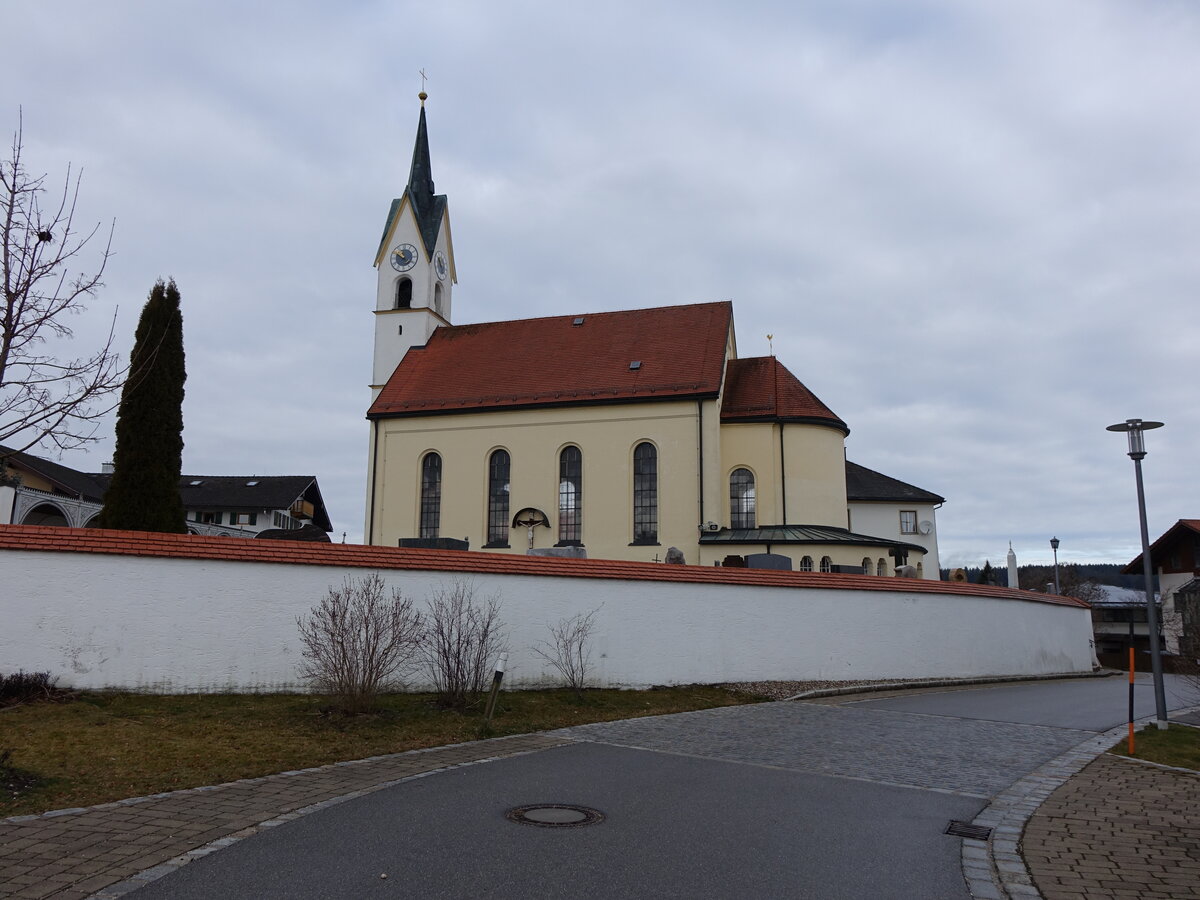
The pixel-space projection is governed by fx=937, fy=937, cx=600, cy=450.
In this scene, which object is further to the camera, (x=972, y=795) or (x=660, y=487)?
(x=660, y=487)

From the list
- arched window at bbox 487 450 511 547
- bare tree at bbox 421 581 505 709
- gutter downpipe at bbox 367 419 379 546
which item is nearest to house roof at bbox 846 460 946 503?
arched window at bbox 487 450 511 547

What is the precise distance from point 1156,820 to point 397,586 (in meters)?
10.3

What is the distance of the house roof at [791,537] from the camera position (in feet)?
93.1

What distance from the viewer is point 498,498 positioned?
33.8 m

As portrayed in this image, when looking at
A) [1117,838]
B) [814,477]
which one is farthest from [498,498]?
[1117,838]

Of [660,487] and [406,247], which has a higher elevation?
[406,247]

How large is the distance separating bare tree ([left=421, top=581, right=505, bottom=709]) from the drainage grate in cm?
725

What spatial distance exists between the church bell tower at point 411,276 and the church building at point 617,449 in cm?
204

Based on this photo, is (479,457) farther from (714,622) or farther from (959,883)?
(959,883)

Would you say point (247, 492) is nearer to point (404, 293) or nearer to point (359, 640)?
point (404, 293)

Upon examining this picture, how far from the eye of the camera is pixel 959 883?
616cm

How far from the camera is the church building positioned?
102ft

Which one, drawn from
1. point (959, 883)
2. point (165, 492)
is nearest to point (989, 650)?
point (959, 883)

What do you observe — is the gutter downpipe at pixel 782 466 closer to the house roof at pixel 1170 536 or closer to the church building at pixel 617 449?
the church building at pixel 617 449
